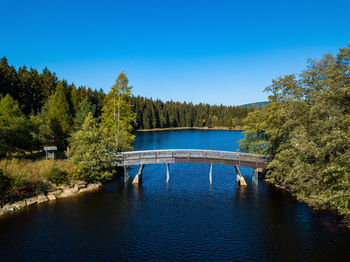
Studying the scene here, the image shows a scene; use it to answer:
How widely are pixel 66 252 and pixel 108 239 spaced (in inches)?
132

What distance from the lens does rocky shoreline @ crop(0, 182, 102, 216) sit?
87.7 ft

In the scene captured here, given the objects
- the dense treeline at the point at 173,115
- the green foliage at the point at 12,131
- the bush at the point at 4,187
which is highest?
the dense treeline at the point at 173,115

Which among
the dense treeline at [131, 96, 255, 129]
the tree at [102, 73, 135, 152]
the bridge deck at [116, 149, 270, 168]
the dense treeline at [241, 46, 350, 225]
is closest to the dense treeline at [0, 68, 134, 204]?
the tree at [102, 73, 135, 152]

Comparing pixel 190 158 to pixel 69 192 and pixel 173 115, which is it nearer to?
pixel 69 192

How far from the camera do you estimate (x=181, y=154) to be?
132 ft

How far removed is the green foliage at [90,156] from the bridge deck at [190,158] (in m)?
3.24

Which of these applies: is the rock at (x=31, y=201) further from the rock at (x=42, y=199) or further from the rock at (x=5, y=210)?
the rock at (x=5, y=210)

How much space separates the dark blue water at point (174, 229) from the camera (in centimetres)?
1919

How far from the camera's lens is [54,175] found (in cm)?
3294

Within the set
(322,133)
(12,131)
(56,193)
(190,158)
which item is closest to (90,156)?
(56,193)

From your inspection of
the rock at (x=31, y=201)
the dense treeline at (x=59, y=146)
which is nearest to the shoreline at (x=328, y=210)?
the dense treeline at (x=59, y=146)

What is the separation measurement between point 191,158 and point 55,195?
63.7 ft

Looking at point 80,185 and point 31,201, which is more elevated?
point 80,185

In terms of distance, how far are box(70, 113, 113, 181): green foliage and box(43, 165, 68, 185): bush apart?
1781 millimetres
